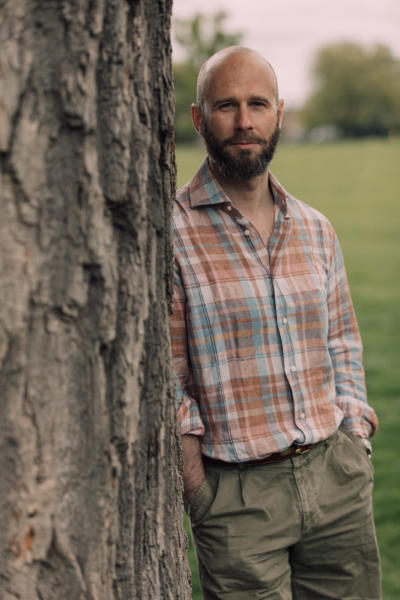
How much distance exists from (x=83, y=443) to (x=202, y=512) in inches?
38.6

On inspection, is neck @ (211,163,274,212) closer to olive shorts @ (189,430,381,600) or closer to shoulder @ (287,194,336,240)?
shoulder @ (287,194,336,240)

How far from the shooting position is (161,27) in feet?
4.82

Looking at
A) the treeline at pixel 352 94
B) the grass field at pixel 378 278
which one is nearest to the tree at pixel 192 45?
the grass field at pixel 378 278

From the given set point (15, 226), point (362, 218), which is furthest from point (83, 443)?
point (362, 218)

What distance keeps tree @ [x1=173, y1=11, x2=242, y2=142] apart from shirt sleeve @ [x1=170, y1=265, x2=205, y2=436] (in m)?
45.0

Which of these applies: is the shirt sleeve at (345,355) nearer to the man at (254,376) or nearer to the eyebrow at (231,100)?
the man at (254,376)

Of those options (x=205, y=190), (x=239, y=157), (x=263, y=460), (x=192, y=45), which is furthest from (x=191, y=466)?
(x=192, y=45)

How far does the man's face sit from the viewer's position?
89.0 inches

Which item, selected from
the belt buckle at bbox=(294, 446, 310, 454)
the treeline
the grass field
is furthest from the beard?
the treeline

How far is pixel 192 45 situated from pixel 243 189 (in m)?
51.1

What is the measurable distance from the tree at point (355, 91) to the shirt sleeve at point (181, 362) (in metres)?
88.8

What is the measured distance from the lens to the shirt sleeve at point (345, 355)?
8.28ft

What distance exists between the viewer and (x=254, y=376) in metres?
2.21

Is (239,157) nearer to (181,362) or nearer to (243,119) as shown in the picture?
(243,119)
